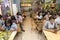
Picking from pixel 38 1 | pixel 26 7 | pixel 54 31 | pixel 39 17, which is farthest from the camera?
pixel 26 7

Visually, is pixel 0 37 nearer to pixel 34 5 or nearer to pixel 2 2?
pixel 2 2

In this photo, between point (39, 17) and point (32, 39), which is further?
point (39, 17)

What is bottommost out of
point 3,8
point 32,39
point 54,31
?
point 32,39

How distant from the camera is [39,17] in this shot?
33.9ft

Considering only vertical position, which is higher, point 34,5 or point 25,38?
point 34,5

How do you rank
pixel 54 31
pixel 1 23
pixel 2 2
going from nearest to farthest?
pixel 54 31 → pixel 1 23 → pixel 2 2

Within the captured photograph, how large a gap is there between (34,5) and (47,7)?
3647 millimetres

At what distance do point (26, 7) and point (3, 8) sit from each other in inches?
331

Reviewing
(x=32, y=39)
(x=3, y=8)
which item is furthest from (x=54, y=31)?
(x=3, y=8)

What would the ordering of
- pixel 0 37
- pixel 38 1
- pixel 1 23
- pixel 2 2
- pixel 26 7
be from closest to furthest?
1. pixel 0 37
2. pixel 1 23
3. pixel 2 2
4. pixel 38 1
5. pixel 26 7

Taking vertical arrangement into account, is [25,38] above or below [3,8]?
below

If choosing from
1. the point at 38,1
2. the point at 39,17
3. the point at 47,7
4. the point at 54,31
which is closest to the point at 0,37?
the point at 54,31

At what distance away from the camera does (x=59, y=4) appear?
13297 millimetres

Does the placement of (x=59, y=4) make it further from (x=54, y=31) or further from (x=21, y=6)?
(x=54, y=31)
